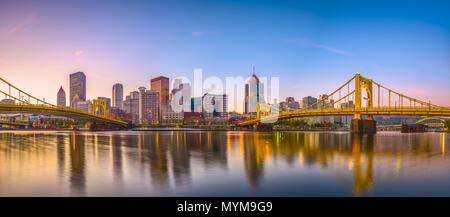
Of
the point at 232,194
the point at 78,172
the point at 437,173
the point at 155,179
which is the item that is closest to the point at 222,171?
the point at 155,179

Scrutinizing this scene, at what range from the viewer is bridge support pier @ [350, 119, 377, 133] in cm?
7575

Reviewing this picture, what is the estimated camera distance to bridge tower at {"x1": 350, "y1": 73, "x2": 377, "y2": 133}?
75875 mm

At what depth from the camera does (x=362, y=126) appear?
77.3m

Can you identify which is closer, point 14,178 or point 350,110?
point 14,178

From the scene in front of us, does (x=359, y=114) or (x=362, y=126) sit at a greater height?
(x=359, y=114)

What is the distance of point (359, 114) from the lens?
75688mm

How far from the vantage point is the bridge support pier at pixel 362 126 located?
7575cm

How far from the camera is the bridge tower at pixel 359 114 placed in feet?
249

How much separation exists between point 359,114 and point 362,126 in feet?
Answer: 13.4

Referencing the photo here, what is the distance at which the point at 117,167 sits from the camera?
1700 centimetres
